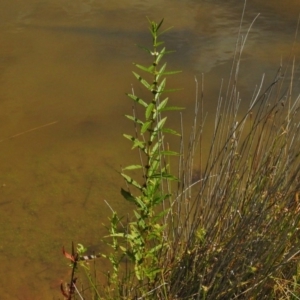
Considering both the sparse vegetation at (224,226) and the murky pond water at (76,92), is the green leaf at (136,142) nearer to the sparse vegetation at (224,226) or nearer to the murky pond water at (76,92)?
the sparse vegetation at (224,226)

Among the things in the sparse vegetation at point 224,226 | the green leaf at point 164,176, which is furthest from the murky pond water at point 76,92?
the green leaf at point 164,176

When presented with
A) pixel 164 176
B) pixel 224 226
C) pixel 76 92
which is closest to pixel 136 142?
pixel 164 176

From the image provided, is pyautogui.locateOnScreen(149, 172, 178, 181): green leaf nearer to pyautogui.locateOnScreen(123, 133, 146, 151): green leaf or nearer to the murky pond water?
pyautogui.locateOnScreen(123, 133, 146, 151): green leaf

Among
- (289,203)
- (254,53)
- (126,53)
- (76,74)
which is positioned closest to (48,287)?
(289,203)

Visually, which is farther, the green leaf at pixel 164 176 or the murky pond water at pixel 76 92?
the murky pond water at pixel 76 92

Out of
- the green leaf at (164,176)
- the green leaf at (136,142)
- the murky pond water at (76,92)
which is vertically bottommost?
the murky pond water at (76,92)

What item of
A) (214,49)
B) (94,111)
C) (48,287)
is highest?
(214,49)

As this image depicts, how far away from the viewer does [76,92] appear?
4195mm

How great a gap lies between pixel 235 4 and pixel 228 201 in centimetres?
373

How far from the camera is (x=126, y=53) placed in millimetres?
4648

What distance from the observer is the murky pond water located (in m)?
3.10

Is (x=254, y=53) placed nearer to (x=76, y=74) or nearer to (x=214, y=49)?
(x=214, y=49)

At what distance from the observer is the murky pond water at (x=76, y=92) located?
10.2ft

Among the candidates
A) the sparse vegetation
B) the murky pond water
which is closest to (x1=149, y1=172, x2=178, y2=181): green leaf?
the sparse vegetation
